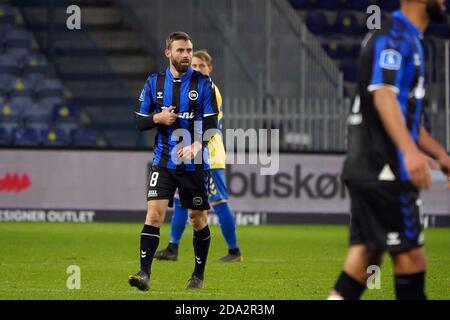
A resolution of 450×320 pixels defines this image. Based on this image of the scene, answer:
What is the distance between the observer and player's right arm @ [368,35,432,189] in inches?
223

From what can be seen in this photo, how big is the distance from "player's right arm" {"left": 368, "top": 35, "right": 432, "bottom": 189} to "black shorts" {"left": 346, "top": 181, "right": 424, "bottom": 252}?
0.21 metres

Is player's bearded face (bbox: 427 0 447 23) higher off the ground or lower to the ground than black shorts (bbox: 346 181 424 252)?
higher

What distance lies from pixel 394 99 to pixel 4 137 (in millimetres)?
15439

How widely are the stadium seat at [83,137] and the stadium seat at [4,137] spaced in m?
1.12

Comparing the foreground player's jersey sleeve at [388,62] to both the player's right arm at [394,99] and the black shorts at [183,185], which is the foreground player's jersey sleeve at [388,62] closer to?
the player's right arm at [394,99]

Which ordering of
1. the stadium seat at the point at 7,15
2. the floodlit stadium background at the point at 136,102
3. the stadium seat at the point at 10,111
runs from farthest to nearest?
the stadium seat at the point at 7,15 < the stadium seat at the point at 10,111 < the floodlit stadium background at the point at 136,102

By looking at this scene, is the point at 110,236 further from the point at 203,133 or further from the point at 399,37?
the point at 399,37

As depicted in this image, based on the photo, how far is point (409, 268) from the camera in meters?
6.05

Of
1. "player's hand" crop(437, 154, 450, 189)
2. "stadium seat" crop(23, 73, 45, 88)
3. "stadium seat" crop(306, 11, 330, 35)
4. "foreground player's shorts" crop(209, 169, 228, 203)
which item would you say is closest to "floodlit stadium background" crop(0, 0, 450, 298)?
"stadium seat" crop(23, 73, 45, 88)

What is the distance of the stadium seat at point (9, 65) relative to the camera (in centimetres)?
2279

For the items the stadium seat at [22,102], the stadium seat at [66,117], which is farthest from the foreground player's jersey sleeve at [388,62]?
the stadium seat at [22,102]

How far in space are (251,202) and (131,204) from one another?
6.65 ft

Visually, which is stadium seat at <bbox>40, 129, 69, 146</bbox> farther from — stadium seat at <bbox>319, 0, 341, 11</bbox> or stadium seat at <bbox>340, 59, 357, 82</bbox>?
Answer: stadium seat at <bbox>319, 0, 341, 11</bbox>

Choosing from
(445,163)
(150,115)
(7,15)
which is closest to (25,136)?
(7,15)
